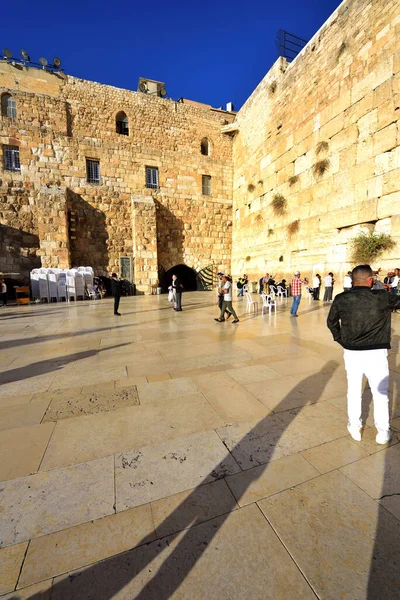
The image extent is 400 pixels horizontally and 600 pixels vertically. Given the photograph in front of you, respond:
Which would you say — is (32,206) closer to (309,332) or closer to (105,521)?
(309,332)

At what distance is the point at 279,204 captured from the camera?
1498 cm

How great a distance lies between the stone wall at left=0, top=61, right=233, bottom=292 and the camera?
49.8ft

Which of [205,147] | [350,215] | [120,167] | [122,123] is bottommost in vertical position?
[350,215]

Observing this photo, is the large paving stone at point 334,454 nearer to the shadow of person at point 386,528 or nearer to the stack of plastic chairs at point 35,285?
the shadow of person at point 386,528

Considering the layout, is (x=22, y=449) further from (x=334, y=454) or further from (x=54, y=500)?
(x=334, y=454)

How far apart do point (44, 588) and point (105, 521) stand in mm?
380

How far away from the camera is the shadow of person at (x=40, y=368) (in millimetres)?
3850

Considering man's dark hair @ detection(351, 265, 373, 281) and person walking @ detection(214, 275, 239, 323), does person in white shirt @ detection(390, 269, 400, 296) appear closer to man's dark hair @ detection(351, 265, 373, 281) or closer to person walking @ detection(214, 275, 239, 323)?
person walking @ detection(214, 275, 239, 323)

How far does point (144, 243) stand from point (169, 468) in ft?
52.4

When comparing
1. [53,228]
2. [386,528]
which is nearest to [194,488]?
[386,528]

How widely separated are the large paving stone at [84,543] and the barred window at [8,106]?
20.1 m

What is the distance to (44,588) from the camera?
1.24 m

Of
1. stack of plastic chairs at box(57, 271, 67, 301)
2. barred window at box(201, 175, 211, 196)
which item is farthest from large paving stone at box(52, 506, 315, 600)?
barred window at box(201, 175, 211, 196)

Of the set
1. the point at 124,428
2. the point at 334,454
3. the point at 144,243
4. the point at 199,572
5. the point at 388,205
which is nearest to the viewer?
the point at 199,572
